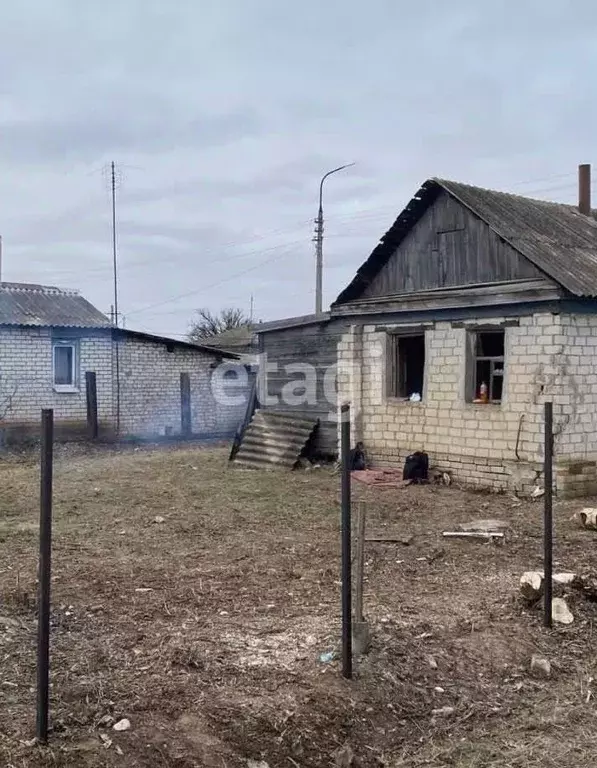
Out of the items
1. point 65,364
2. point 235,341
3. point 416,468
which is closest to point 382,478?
point 416,468

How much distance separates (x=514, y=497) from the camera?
10492 mm

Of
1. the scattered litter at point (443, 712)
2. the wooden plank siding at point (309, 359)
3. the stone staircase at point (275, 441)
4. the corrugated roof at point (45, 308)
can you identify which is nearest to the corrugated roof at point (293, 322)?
the wooden plank siding at point (309, 359)

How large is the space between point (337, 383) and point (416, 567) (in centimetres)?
698

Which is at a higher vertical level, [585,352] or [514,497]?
[585,352]

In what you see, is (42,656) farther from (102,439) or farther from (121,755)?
(102,439)

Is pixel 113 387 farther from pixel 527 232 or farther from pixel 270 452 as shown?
pixel 527 232

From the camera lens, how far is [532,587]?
5.48 metres

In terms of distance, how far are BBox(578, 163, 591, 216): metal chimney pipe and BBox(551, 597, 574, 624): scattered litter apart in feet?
31.9

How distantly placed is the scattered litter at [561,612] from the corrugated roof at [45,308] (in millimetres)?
14398

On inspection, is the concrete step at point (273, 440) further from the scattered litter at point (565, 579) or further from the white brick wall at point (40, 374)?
the scattered litter at point (565, 579)

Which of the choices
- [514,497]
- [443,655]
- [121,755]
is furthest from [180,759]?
[514,497]

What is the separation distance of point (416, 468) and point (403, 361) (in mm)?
1974

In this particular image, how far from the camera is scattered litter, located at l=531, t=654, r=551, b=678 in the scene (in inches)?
A: 176

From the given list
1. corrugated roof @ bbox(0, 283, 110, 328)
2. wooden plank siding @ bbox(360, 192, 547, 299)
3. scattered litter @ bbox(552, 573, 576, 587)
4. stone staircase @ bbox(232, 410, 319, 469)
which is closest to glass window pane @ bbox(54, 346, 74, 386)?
corrugated roof @ bbox(0, 283, 110, 328)
